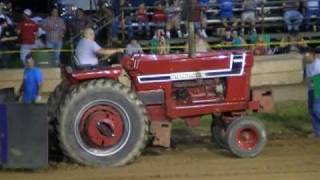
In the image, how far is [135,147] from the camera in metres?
10.2

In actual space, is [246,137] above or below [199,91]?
below

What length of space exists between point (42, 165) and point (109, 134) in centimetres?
91

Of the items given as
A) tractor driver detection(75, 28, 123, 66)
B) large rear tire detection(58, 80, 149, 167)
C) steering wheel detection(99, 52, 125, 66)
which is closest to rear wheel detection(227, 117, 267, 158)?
large rear tire detection(58, 80, 149, 167)

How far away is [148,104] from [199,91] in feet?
2.42

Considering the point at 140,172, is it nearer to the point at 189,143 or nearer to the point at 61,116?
the point at 61,116

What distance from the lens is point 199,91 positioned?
35.6 ft

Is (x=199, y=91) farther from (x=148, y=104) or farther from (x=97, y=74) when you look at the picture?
(x=97, y=74)

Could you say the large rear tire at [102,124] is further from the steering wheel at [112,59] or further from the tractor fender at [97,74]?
the steering wheel at [112,59]

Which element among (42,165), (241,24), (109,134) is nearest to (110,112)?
(109,134)

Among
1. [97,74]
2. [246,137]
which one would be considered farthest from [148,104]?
[246,137]

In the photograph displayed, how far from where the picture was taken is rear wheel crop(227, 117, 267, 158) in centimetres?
1070

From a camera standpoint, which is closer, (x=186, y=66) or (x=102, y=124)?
(x=102, y=124)

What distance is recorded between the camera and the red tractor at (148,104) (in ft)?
33.1

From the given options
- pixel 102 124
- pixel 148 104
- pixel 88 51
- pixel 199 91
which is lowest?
pixel 102 124
